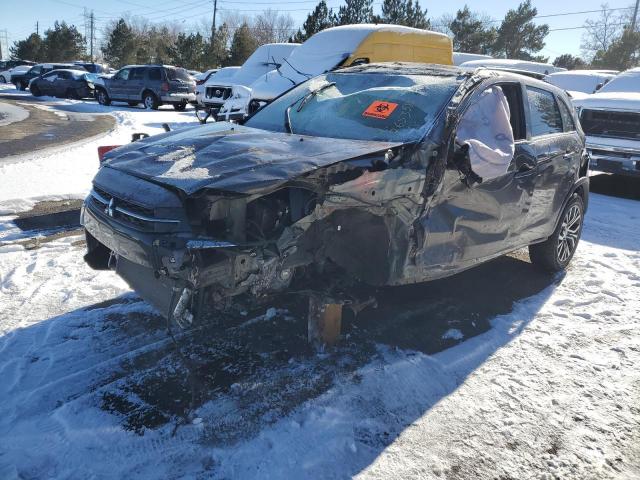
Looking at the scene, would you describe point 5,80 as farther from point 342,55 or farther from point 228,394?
point 228,394

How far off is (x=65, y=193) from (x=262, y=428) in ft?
17.9

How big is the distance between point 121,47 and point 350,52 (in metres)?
49.6

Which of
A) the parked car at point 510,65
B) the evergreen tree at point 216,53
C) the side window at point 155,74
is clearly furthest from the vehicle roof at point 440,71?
the evergreen tree at point 216,53

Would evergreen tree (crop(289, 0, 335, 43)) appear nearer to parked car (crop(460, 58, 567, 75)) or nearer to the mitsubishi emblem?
parked car (crop(460, 58, 567, 75))

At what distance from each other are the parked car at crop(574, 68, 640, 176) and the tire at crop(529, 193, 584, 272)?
417 cm

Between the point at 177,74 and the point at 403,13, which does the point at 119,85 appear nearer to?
the point at 177,74

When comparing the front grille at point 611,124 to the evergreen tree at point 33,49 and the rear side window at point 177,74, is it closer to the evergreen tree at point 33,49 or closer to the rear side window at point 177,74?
the rear side window at point 177,74

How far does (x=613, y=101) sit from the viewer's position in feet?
30.2

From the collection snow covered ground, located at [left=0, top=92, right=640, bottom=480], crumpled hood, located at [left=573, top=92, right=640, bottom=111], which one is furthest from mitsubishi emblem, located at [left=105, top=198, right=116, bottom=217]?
crumpled hood, located at [left=573, top=92, right=640, bottom=111]

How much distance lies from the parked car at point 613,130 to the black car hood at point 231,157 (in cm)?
716

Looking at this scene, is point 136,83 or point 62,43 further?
point 62,43

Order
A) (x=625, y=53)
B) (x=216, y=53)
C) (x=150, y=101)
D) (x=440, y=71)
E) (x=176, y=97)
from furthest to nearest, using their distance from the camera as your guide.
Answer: (x=216, y=53)
(x=625, y=53)
(x=150, y=101)
(x=176, y=97)
(x=440, y=71)

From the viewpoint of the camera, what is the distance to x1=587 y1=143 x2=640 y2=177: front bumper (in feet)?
28.0

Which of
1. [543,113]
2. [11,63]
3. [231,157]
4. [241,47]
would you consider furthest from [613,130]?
[11,63]
